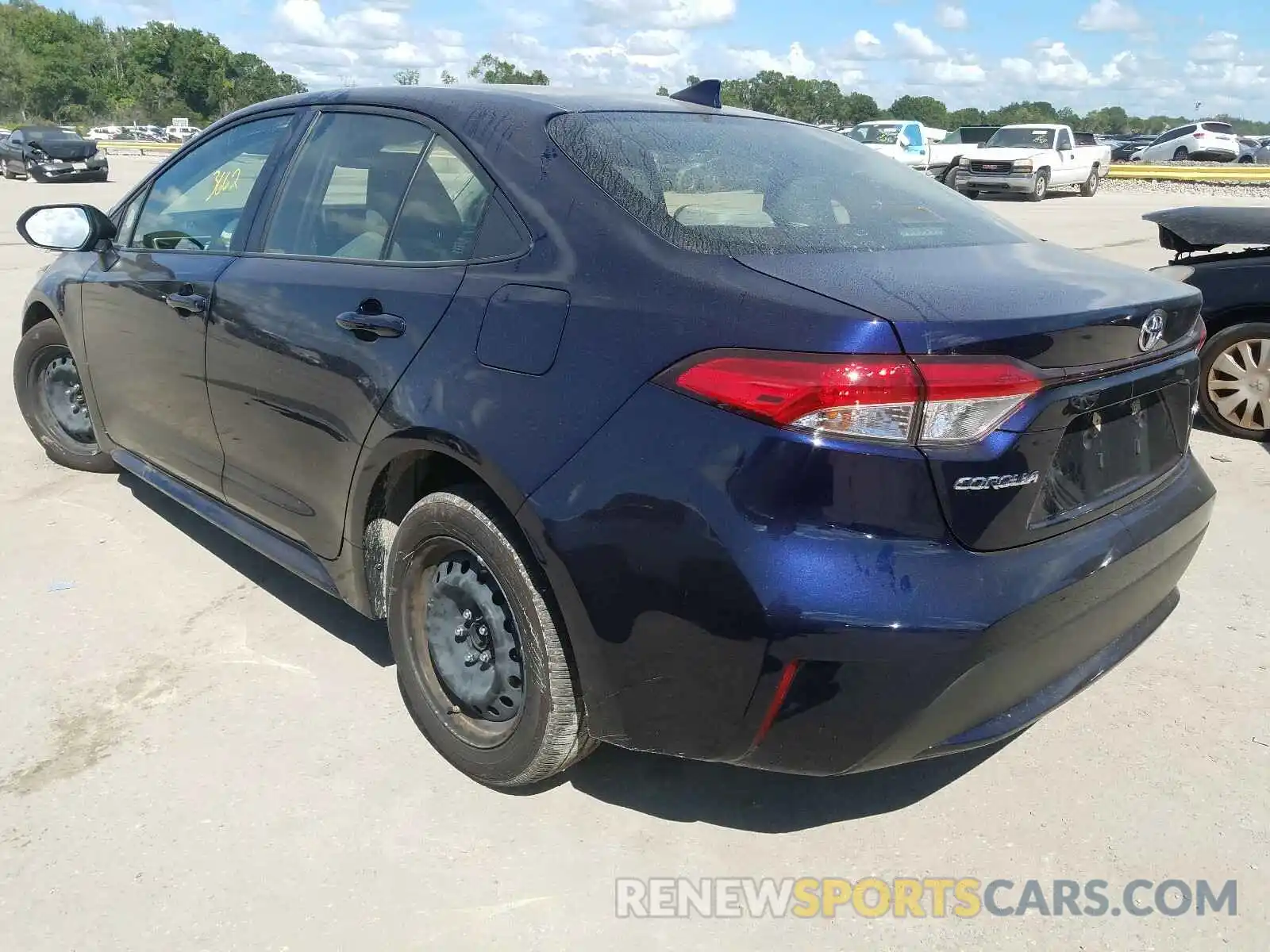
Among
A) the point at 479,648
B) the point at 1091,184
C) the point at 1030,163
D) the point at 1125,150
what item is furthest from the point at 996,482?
the point at 1125,150

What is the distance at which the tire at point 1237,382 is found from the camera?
538cm

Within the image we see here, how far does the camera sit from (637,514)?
6.84ft

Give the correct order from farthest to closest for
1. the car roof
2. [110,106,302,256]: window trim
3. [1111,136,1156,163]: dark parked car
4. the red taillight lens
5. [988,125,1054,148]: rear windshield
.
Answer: [1111,136,1156,163]: dark parked car < [988,125,1054,148]: rear windshield < [110,106,302,256]: window trim < the car roof < the red taillight lens

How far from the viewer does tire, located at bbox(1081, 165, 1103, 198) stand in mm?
25281

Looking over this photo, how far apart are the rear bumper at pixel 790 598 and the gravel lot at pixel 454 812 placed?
1.41 feet

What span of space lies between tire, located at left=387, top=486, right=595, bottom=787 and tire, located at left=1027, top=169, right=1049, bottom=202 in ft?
75.1

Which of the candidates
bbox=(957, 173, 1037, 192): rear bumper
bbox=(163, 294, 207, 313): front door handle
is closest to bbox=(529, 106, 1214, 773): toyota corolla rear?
bbox=(163, 294, 207, 313): front door handle

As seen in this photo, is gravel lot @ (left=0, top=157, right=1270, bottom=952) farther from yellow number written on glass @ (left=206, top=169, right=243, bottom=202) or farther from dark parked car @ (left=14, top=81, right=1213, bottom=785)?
yellow number written on glass @ (left=206, top=169, right=243, bottom=202)

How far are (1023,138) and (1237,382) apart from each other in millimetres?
20628

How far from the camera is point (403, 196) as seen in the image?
2.87m

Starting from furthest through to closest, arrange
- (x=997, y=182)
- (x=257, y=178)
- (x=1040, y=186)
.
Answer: (x=1040, y=186) → (x=997, y=182) → (x=257, y=178)

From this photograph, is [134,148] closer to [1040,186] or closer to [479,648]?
[1040,186]

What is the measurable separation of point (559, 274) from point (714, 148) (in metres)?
0.73

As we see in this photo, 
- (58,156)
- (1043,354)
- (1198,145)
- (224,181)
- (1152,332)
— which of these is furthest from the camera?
(1198,145)
